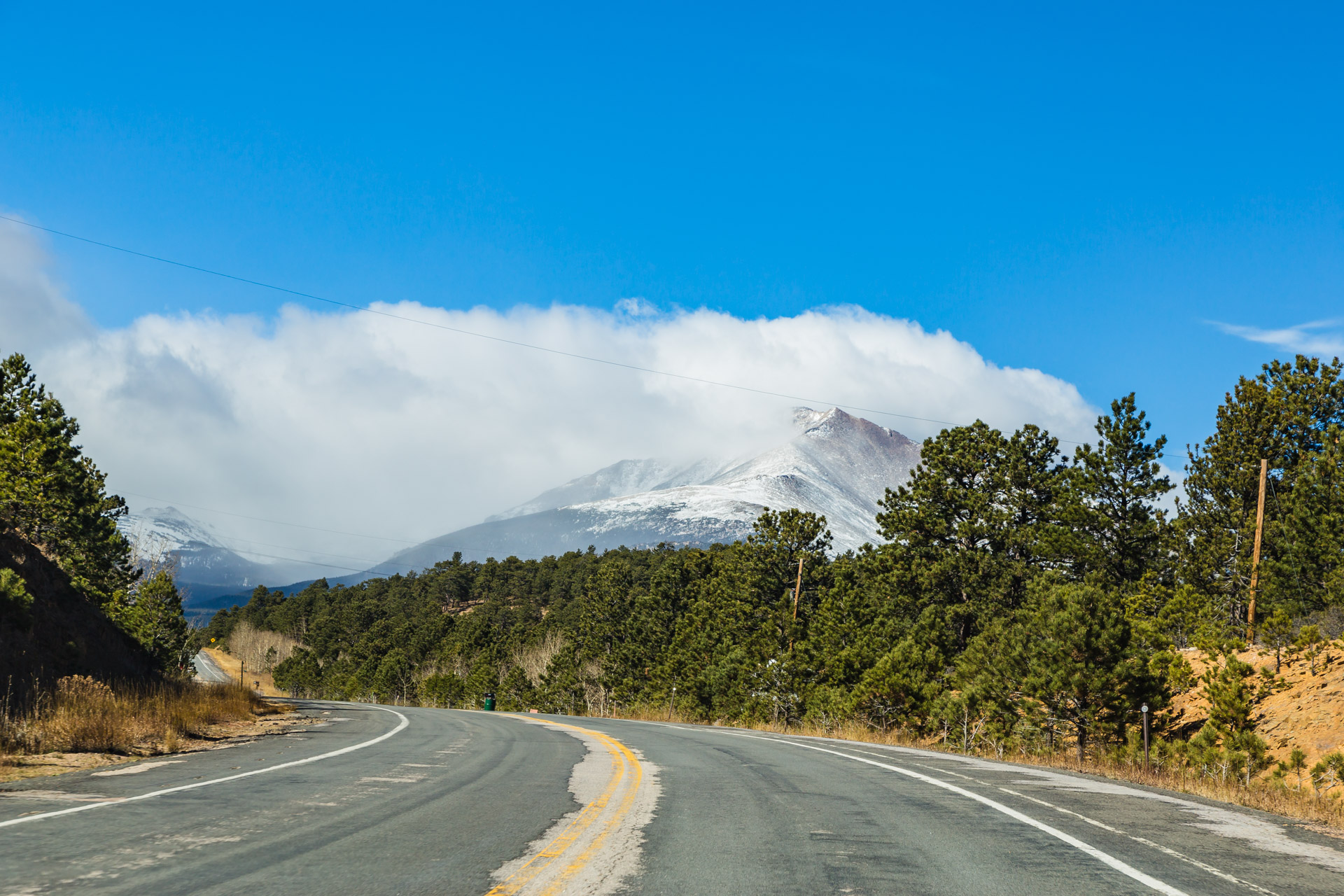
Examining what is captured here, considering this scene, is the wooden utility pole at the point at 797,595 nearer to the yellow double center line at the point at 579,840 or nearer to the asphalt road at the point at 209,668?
the yellow double center line at the point at 579,840

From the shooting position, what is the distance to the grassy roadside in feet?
38.8

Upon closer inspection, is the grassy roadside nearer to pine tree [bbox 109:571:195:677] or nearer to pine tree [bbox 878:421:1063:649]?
pine tree [bbox 878:421:1063:649]

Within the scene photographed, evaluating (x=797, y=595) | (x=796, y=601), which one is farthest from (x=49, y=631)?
(x=796, y=601)

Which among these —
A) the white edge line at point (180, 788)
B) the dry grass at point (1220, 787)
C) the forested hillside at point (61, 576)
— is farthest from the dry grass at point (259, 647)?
the dry grass at point (1220, 787)

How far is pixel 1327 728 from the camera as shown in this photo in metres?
21.0

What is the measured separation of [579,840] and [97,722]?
33.3ft

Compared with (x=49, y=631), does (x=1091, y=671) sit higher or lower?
higher

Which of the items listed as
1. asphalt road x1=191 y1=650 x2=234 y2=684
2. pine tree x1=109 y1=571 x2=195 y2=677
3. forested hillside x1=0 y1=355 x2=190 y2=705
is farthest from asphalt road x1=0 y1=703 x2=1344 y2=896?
asphalt road x1=191 y1=650 x2=234 y2=684

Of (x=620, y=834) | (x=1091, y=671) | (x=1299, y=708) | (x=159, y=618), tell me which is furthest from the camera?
(x=159, y=618)

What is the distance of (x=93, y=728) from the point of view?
1316 centimetres

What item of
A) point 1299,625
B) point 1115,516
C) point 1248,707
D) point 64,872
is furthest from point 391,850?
point 1115,516

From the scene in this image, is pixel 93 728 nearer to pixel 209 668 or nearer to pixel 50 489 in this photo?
pixel 50 489

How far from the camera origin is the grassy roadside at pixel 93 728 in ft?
38.8

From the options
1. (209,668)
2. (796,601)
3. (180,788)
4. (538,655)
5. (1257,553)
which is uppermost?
(1257,553)
